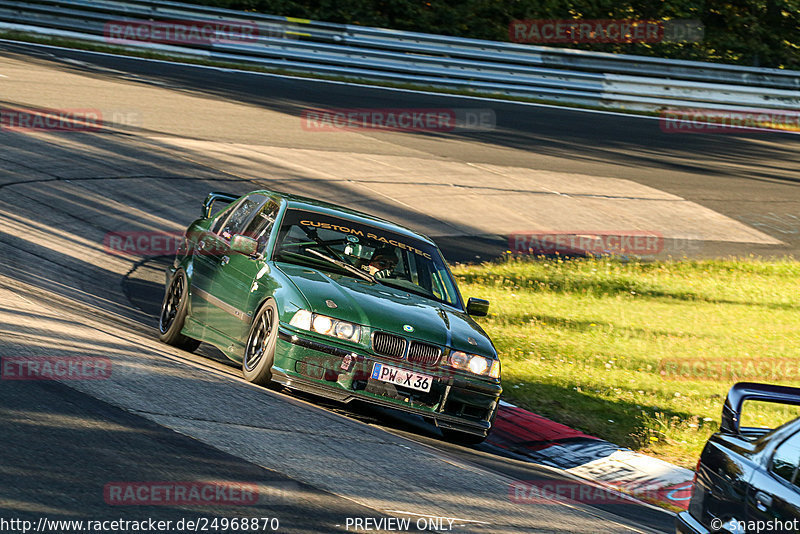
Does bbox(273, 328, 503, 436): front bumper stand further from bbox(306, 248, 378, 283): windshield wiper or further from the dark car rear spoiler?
the dark car rear spoiler

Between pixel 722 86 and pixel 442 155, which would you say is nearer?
pixel 442 155

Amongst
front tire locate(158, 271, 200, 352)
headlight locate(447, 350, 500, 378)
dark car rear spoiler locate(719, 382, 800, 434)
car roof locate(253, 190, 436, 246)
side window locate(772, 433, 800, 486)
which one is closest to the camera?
side window locate(772, 433, 800, 486)

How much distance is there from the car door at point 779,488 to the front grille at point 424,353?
3760mm

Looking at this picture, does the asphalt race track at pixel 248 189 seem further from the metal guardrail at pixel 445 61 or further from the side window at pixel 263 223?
the metal guardrail at pixel 445 61

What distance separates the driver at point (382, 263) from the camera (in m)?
9.27

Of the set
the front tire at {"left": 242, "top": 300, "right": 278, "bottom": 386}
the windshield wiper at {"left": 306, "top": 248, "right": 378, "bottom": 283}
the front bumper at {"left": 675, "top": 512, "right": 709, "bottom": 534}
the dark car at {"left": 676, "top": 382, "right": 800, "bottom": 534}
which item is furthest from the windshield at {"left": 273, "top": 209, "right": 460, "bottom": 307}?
the dark car at {"left": 676, "top": 382, "right": 800, "bottom": 534}

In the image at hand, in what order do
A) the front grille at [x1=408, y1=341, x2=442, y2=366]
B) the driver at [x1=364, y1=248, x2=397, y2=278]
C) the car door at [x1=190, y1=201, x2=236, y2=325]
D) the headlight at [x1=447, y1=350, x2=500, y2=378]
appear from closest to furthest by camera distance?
the front grille at [x1=408, y1=341, x2=442, y2=366] → the headlight at [x1=447, y1=350, x2=500, y2=378] → the driver at [x1=364, y1=248, x2=397, y2=278] → the car door at [x1=190, y1=201, x2=236, y2=325]

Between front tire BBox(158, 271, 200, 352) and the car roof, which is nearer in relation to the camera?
the car roof

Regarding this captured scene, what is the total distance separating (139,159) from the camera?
18.6m

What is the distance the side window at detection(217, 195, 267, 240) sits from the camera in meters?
10.0

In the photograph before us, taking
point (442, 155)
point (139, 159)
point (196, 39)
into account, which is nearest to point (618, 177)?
point (442, 155)

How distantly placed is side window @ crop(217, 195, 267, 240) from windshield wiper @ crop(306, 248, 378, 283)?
1.04 meters

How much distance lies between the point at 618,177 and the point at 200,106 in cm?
923

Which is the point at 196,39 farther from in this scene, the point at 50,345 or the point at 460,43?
the point at 50,345
